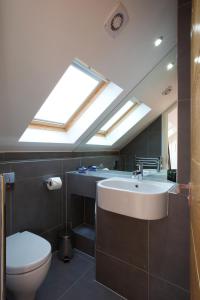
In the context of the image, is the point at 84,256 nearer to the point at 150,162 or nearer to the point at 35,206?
the point at 35,206

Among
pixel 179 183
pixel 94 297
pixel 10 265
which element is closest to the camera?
pixel 10 265

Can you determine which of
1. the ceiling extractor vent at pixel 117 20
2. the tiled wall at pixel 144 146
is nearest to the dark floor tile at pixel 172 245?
the tiled wall at pixel 144 146

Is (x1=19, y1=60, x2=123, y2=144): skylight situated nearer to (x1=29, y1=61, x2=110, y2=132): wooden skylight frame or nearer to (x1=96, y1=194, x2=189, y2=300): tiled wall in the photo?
(x1=29, y1=61, x2=110, y2=132): wooden skylight frame

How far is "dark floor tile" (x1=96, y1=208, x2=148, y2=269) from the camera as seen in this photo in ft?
4.59

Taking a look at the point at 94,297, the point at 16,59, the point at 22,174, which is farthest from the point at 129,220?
the point at 16,59

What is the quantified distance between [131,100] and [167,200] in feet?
3.98

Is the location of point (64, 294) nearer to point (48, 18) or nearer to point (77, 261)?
point (77, 261)

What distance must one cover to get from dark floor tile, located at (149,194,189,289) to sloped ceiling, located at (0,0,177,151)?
0.93 m

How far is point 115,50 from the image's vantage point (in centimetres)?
137

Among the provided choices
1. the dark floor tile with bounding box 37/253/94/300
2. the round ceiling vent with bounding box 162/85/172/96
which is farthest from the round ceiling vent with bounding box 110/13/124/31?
the dark floor tile with bounding box 37/253/94/300

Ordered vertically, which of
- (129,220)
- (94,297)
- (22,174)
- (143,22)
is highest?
(143,22)

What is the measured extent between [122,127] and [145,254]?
1412 mm

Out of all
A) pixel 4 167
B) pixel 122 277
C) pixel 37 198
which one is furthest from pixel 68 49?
pixel 122 277

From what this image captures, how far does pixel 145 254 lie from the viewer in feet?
4.54
